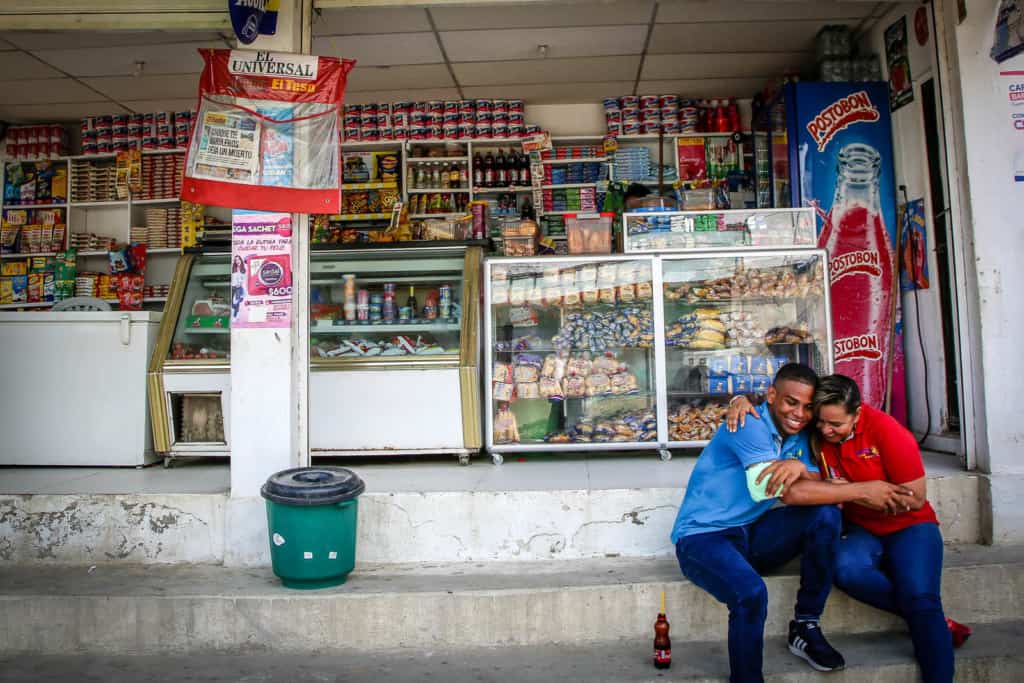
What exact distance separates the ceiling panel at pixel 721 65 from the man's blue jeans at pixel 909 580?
15.1ft

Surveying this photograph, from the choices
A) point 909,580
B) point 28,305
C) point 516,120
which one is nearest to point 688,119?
point 516,120

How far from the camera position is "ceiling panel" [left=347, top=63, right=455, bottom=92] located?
657cm

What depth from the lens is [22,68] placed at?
247 inches

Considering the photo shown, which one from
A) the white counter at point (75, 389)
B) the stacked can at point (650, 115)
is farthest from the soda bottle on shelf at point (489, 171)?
the white counter at point (75, 389)

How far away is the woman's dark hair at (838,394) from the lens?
3018mm

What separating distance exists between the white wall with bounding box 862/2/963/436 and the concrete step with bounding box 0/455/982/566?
1284 millimetres

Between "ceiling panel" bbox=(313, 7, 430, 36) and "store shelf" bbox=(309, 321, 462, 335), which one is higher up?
"ceiling panel" bbox=(313, 7, 430, 36)

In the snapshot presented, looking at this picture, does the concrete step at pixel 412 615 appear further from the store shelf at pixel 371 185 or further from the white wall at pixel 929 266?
the store shelf at pixel 371 185

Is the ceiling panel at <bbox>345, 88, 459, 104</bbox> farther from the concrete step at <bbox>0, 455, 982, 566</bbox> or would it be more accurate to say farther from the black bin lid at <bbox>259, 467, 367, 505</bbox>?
the black bin lid at <bbox>259, 467, 367, 505</bbox>

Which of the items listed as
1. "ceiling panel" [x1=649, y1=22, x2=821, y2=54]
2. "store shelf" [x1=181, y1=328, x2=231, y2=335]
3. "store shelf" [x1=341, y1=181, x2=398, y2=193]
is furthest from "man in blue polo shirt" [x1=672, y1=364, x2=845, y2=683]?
"store shelf" [x1=341, y1=181, x2=398, y2=193]

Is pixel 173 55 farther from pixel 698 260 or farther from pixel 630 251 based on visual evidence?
pixel 698 260

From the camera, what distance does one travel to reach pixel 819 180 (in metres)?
5.73

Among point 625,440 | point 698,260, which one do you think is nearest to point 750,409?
point 625,440

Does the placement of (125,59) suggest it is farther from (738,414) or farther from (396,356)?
(738,414)
